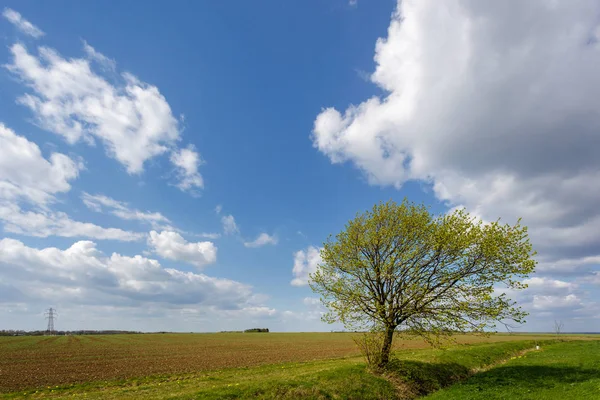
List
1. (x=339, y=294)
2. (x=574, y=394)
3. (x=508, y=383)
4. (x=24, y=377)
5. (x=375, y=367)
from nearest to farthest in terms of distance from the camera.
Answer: (x=574, y=394) → (x=508, y=383) → (x=375, y=367) → (x=339, y=294) → (x=24, y=377)

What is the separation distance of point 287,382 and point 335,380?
3411 millimetres

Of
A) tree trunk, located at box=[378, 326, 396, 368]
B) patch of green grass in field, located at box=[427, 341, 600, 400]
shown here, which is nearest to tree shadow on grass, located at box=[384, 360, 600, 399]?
patch of green grass in field, located at box=[427, 341, 600, 400]

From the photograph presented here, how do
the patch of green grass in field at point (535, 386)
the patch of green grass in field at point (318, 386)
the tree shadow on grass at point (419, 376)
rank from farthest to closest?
the tree shadow on grass at point (419, 376), the patch of green grass in field at point (318, 386), the patch of green grass in field at point (535, 386)

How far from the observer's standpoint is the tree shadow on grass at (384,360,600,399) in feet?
74.6

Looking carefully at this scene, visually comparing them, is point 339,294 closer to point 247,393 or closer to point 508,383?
point 247,393

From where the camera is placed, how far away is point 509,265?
24.3 m

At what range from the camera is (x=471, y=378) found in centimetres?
2645

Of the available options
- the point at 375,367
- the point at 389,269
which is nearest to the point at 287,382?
the point at 375,367

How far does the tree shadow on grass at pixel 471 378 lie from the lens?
2273cm

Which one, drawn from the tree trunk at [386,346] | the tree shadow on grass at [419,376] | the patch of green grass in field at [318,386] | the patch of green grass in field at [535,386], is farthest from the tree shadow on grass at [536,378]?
the tree trunk at [386,346]

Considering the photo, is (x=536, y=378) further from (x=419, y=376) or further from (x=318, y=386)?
(x=318, y=386)

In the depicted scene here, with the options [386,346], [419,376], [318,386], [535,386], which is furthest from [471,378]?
[318,386]

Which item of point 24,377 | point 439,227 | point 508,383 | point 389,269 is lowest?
point 24,377

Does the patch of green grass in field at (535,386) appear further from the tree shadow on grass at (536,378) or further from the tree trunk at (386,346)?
the tree trunk at (386,346)
